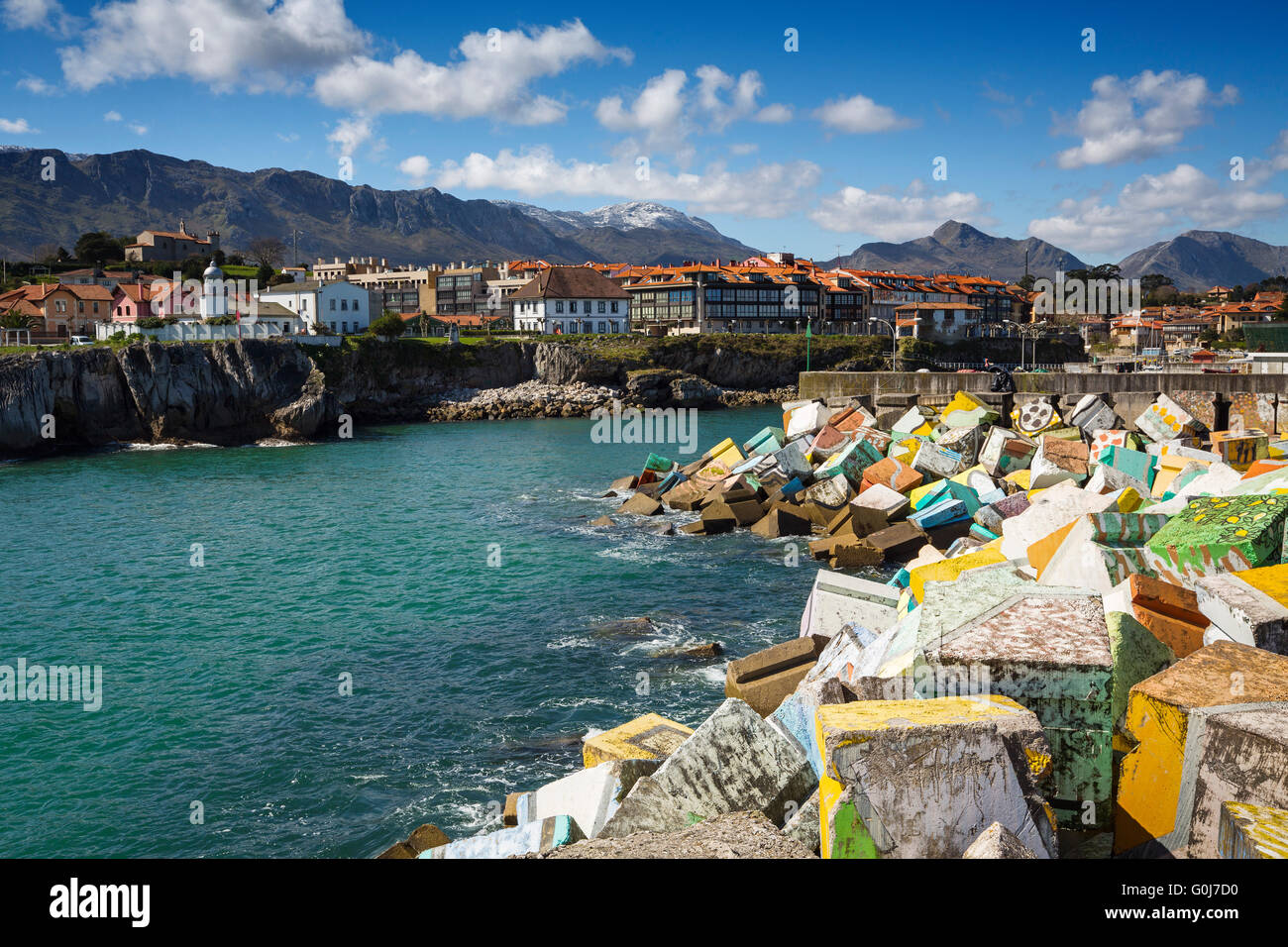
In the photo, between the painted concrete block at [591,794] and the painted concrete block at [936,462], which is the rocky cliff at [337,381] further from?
the painted concrete block at [591,794]

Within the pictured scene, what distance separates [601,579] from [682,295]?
86.4 meters

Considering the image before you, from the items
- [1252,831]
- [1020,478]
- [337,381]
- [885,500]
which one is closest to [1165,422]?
[1020,478]

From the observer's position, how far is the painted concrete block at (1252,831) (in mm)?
4219

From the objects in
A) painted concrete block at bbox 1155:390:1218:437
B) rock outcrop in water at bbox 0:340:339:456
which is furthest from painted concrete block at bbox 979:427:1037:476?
rock outcrop in water at bbox 0:340:339:456

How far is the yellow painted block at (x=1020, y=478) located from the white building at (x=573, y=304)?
73047mm

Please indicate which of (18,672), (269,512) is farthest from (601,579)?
(269,512)

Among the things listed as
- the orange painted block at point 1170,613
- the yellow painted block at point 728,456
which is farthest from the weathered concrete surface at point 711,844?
the yellow painted block at point 728,456

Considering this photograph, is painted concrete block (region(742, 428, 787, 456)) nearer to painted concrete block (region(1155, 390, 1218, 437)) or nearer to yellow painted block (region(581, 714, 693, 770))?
painted concrete block (region(1155, 390, 1218, 437))

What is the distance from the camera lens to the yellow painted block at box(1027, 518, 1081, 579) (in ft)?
36.0

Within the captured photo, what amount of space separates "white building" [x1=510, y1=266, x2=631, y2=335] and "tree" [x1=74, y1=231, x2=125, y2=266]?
57.6 meters

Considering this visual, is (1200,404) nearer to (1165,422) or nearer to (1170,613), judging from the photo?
(1165,422)

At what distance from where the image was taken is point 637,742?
8453 mm

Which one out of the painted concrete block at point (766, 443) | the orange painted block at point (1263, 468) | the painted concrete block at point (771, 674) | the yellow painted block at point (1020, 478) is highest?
the orange painted block at point (1263, 468)

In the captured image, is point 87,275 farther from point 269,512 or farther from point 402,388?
point 269,512
